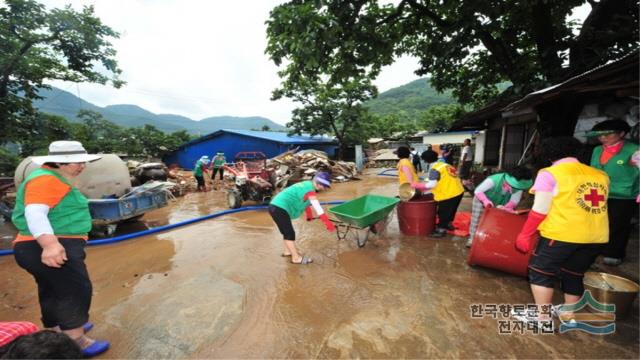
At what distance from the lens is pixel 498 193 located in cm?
398

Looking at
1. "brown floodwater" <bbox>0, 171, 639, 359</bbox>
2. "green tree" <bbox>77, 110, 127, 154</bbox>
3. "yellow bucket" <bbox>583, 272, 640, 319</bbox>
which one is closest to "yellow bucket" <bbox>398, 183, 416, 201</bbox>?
"brown floodwater" <bbox>0, 171, 639, 359</bbox>

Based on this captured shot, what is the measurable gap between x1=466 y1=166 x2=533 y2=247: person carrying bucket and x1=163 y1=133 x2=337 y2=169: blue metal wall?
17.8 m

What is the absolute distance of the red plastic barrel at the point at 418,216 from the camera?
→ 517cm

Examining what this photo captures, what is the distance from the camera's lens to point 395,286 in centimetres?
349

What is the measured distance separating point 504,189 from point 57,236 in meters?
5.07

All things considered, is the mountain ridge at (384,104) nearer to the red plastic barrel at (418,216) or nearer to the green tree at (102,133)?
the green tree at (102,133)

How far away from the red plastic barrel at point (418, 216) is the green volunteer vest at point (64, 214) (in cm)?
465

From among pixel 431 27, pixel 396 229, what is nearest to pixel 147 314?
pixel 396 229

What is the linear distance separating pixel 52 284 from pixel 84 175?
4.64 metres

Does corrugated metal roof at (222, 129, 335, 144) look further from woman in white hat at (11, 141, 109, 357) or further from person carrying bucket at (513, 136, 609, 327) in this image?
person carrying bucket at (513, 136, 609, 327)

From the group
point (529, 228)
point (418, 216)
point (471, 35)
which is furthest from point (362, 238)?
point (471, 35)

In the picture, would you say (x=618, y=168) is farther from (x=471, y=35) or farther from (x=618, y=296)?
(x=471, y=35)

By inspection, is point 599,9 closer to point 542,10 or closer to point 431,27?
point 542,10

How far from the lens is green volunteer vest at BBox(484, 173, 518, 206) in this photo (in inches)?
154
